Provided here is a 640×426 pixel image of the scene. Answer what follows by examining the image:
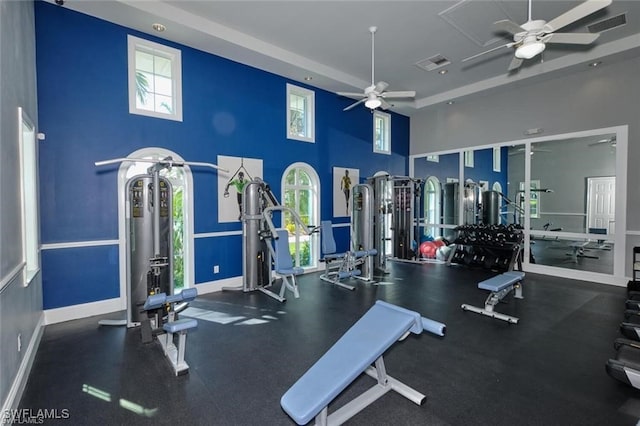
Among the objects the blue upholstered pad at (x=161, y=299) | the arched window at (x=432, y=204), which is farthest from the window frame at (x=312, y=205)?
the arched window at (x=432, y=204)

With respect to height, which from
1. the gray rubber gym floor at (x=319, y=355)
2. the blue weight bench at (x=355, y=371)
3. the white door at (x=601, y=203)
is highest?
the white door at (x=601, y=203)

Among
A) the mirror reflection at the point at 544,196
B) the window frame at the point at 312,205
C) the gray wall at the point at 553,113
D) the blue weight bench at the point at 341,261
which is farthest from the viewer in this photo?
the window frame at the point at 312,205

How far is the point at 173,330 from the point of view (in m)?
2.71

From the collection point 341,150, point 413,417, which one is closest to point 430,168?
point 341,150

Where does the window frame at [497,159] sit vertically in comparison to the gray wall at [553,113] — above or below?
below

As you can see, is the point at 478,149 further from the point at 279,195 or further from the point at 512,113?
the point at 279,195

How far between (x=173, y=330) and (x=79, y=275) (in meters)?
2.42

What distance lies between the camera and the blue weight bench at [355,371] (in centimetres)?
186

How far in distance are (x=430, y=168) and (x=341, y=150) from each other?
10.4 feet

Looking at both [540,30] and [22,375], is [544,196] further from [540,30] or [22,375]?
[22,375]

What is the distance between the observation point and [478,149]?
7.84 meters

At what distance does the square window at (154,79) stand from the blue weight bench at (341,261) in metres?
3.42

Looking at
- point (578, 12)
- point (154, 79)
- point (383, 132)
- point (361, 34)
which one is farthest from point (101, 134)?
point (383, 132)

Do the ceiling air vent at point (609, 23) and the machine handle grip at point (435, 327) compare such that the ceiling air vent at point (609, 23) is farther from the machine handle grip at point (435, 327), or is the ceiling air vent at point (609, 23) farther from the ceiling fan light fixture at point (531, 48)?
the machine handle grip at point (435, 327)
